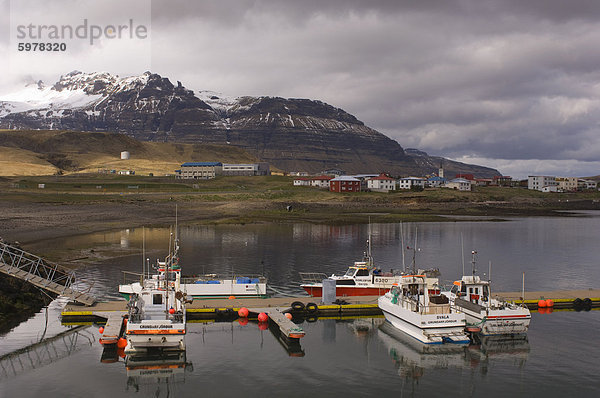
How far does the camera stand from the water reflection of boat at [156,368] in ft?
89.7

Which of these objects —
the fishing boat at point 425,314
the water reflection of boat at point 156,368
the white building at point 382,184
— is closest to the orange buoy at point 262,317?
the water reflection of boat at point 156,368

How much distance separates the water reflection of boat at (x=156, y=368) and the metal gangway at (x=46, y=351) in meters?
4.30

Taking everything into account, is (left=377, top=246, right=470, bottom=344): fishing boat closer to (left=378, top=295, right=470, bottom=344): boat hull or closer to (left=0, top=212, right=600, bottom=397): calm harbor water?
(left=378, top=295, right=470, bottom=344): boat hull

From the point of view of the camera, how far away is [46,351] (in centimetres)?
3081

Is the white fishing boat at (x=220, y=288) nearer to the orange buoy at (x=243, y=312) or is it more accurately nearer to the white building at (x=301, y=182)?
the orange buoy at (x=243, y=312)

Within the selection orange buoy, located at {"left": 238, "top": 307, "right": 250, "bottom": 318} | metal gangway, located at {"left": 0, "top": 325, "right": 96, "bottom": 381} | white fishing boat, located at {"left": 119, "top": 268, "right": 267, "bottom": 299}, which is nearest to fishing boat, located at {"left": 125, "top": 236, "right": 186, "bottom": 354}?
metal gangway, located at {"left": 0, "top": 325, "right": 96, "bottom": 381}

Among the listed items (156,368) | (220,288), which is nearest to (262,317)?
(220,288)

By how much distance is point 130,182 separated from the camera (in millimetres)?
171500

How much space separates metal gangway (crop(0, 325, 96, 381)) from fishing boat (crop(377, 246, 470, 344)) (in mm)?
19974

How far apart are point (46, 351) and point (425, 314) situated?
2317 centimetres

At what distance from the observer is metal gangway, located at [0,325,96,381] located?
93.6ft

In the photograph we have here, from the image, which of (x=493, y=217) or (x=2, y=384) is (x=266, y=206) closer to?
(x=493, y=217)

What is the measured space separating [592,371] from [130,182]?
6330 inches

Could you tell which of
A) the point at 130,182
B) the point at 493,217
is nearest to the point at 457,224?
the point at 493,217
